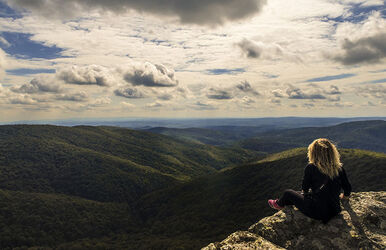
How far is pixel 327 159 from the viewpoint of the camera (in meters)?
12.9

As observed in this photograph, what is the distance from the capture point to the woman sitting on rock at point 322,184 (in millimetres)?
12406

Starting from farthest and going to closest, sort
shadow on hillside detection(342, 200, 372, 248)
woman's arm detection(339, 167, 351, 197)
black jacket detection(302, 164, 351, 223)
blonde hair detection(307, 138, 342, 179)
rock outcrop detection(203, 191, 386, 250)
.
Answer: woman's arm detection(339, 167, 351, 197)
blonde hair detection(307, 138, 342, 179)
black jacket detection(302, 164, 351, 223)
shadow on hillside detection(342, 200, 372, 248)
rock outcrop detection(203, 191, 386, 250)

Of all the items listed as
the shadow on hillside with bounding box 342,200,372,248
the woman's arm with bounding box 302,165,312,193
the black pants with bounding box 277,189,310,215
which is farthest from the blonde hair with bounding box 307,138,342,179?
the shadow on hillside with bounding box 342,200,372,248

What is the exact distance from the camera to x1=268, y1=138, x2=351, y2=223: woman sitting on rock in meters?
12.4

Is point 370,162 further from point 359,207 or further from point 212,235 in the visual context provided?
point 359,207

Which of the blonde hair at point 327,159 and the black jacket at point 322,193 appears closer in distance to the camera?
the black jacket at point 322,193

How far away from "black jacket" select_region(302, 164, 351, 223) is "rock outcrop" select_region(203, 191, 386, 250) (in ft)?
2.38

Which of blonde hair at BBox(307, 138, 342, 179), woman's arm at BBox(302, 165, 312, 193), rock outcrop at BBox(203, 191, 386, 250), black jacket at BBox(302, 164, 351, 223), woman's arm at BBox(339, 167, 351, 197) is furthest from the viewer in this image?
woman's arm at BBox(339, 167, 351, 197)

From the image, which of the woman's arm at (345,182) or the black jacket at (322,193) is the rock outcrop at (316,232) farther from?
the woman's arm at (345,182)

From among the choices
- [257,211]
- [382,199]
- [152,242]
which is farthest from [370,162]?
[382,199]

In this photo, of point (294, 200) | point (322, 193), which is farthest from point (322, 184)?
point (294, 200)

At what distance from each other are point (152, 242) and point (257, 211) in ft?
298

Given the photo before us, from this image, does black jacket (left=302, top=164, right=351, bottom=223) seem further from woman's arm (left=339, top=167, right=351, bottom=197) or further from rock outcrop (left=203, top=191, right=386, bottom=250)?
rock outcrop (left=203, top=191, right=386, bottom=250)

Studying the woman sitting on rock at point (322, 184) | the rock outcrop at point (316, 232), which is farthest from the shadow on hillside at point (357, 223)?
the woman sitting on rock at point (322, 184)
